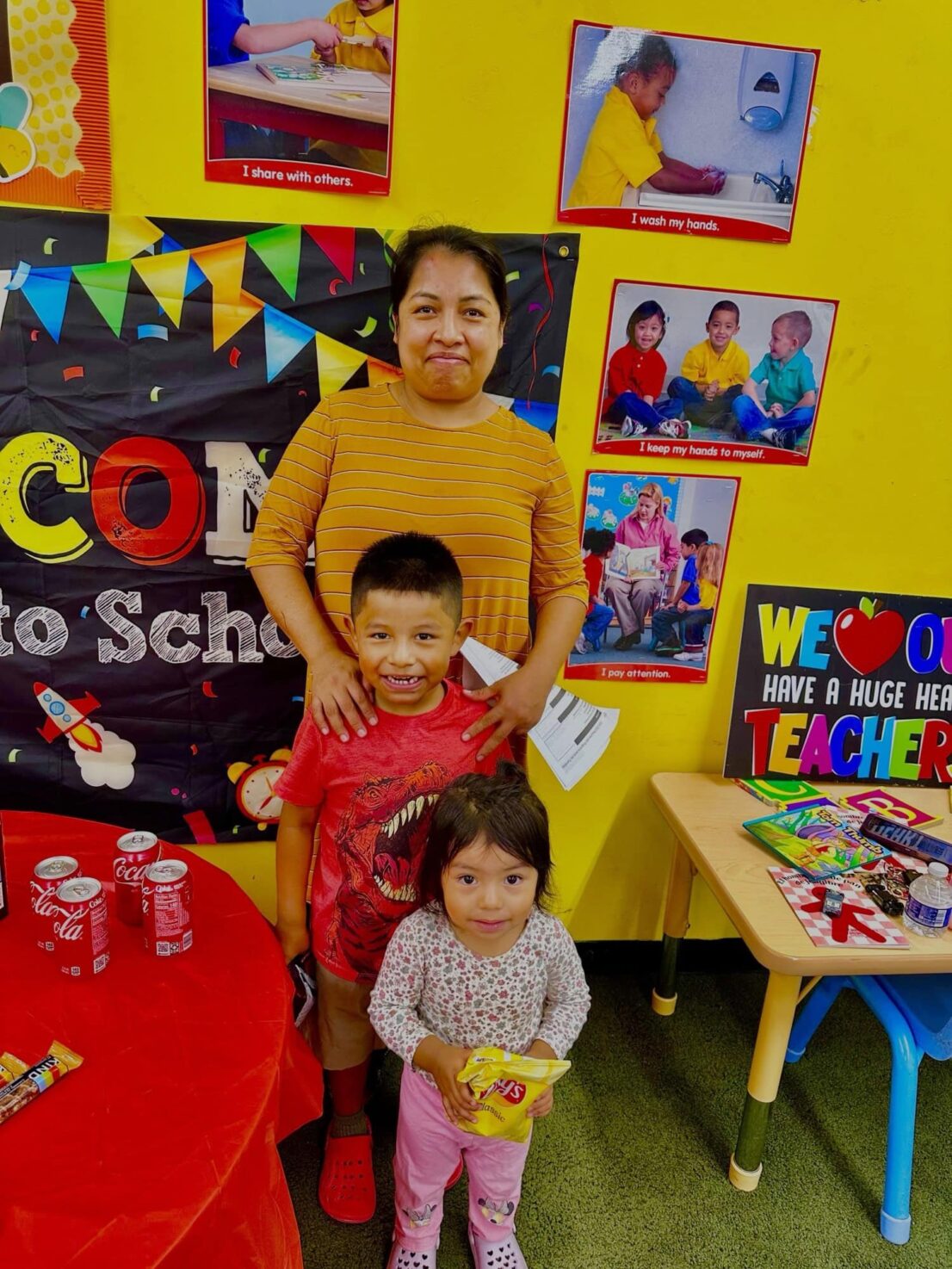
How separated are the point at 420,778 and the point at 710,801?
868 millimetres

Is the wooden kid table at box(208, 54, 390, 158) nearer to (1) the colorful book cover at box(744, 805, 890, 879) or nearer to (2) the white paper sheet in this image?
(2) the white paper sheet

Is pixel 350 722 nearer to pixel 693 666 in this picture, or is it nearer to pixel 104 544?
pixel 104 544

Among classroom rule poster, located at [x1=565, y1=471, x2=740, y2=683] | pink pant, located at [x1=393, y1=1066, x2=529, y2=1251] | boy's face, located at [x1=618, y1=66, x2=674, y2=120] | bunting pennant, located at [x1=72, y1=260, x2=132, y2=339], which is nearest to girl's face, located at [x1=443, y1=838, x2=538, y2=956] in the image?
pink pant, located at [x1=393, y1=1066, x2=529, y2=1251]

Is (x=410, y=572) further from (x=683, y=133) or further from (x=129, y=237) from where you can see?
(x=683, y=133)

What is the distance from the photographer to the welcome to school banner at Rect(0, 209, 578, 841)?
1.63 metres

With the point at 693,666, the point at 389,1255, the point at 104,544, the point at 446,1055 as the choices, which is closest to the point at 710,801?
the point at 693,666

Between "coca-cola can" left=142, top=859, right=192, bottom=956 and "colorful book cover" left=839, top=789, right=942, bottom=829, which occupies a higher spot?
"coca-cola can" left=142, top=859, right=192, bottom=956

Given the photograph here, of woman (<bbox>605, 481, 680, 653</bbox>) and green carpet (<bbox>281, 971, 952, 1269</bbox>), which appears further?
woman (<bbox>605, 481, 680, 653</bbox>)

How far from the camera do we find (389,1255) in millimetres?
1447

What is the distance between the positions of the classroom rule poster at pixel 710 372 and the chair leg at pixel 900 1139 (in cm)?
122

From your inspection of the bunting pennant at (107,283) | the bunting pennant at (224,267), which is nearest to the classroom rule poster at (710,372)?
the bunting pennant at (224,267)

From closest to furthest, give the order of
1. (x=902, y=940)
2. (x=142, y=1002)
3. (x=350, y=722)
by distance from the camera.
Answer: (x=142, y=1002)
(x=350, y=722)
(x=902, y=940)

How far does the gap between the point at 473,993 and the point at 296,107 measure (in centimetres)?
159

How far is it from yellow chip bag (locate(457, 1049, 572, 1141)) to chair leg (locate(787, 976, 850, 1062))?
0.98 m
